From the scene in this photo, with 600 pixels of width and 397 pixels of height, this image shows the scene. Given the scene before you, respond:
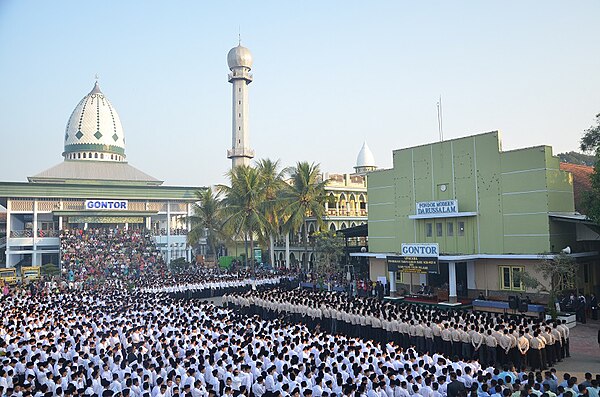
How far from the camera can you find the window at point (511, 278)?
23125 millimetres

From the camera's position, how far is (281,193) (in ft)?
117

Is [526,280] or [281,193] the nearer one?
[526,280]

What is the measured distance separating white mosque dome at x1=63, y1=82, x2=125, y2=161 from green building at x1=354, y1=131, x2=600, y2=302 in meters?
42.1

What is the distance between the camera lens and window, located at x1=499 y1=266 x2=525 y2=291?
23.1 meters

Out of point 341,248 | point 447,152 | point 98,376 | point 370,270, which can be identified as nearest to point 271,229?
point 341,248

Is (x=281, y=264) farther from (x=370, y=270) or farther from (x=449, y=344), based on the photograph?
(x=449, y=344)

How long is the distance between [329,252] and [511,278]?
12362 mm

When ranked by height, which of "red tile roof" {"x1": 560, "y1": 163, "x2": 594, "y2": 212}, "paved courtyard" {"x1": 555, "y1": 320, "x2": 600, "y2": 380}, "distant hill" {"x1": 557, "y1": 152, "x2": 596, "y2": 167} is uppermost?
"distant hill" {"x1": 557, "y1": 152, "x2": 596, "y2": 167}

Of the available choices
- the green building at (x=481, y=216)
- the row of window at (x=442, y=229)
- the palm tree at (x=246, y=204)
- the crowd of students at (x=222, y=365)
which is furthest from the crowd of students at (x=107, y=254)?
the row of window at (x=442, y=229)

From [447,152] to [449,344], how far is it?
1299cm

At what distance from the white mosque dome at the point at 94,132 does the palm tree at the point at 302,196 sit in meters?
32.7

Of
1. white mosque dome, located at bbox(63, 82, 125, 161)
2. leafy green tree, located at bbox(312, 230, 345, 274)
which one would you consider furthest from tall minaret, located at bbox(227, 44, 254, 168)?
leafy green tree, located at bbox(312, 230, 345, 274)

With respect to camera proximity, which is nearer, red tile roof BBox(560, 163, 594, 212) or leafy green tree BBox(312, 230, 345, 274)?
red tile roof BBox(560, 163, 594, 212)

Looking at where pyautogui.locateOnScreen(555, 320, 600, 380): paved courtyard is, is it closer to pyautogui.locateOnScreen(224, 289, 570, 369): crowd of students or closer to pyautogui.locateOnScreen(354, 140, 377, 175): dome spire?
pyautogui.locateOnScreen(224, 289, 570, 369): crowd of students
